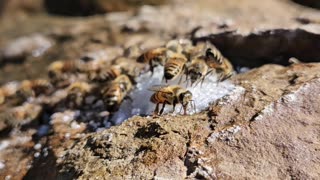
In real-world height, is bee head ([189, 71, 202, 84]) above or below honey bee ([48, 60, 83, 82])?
above

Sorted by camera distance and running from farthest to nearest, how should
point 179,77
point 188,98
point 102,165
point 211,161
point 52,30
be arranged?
point 52,30 → point 179,77 → point 188,98 → point 102,165 → point 211,161

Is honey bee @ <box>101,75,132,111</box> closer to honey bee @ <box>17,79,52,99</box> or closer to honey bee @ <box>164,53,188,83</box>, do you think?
honey bee @ <box>164,53,188,83</box>

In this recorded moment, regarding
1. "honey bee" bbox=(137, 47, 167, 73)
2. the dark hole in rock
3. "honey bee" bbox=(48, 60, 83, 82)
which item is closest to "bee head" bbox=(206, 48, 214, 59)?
"honey bee" bbox=(137, 47, 167, 73)

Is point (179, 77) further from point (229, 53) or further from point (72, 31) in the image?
point (72, 31)

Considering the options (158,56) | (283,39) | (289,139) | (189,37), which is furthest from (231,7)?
(289,139)

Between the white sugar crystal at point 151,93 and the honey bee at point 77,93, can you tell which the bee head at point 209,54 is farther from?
the honey bee at point 77,93

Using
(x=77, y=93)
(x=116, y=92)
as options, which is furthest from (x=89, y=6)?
(x=116, y=92)

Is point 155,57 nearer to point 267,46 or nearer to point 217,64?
point 217,64
